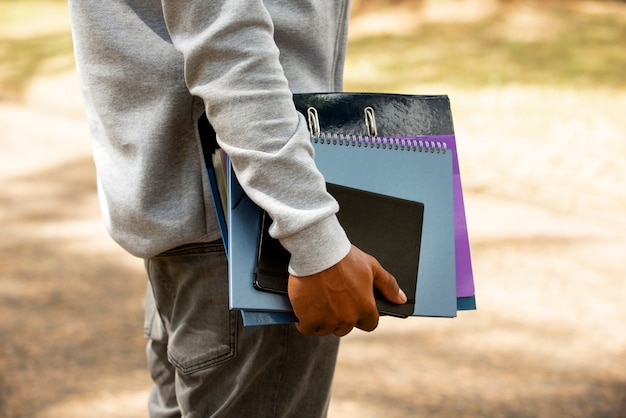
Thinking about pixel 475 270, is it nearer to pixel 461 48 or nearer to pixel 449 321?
pixel 449 321

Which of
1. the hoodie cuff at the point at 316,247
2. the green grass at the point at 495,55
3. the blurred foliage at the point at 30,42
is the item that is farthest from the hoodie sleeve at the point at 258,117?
the blurred foliage at the point at 30,42

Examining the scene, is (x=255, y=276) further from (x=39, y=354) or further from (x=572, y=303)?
(x=572, y=303)

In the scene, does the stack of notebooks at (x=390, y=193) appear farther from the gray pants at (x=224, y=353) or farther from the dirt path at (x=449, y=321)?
the dirt path at (x=449, y=321)

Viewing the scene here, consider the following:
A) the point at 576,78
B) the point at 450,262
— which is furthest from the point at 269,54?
the point at 576,78

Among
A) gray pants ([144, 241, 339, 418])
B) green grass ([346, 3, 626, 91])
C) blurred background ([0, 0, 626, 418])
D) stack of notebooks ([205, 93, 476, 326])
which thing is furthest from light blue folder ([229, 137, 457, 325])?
green grass ([346, 3, 626, 91])

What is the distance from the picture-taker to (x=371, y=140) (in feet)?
4.81

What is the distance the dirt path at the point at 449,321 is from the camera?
2.99m

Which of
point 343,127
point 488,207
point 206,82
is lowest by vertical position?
point 488,207

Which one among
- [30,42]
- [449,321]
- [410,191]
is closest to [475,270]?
[449,321]

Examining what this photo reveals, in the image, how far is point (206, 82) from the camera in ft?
4.31

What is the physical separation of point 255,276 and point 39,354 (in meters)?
2.20

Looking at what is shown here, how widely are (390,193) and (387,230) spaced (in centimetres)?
6

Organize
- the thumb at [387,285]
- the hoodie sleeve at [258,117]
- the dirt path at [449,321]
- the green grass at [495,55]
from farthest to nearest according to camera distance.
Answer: the green grass at [495,55] → the dirt path at [449,321] → the thumb at [387,285] → the hoodie sleeve at [258,117]

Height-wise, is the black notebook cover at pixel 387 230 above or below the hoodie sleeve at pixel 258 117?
below
